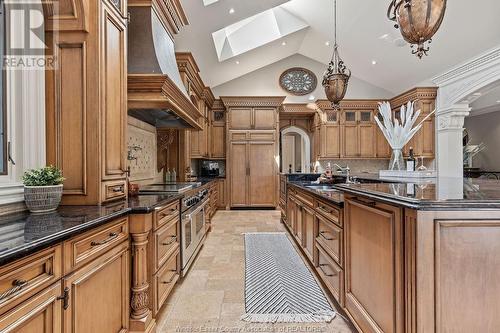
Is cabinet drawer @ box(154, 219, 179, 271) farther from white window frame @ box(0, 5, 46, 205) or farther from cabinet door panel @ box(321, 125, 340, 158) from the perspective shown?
cabinet door panel @ box(321, 125, 340, 158)

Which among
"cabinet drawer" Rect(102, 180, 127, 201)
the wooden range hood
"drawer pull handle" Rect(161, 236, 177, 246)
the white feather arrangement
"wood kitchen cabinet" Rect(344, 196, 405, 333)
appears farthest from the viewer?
the white feather arrangement

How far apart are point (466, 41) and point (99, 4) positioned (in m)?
5.80

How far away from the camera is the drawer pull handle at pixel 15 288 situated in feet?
2.75

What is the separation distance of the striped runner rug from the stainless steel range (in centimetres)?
65

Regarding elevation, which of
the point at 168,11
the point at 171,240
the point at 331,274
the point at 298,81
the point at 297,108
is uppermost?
the point at 298,81

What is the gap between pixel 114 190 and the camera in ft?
6.71

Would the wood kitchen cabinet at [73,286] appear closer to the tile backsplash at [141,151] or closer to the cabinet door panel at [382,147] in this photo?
the tile backsplash at [141,151]

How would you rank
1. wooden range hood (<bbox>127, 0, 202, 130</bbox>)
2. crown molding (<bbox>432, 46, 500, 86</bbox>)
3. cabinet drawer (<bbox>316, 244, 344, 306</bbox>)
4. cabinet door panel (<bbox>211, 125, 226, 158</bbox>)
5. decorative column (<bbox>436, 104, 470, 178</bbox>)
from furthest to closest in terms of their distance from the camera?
cabinet door panel (<bbox>211, 125, 226, 158</bbox>) < decorative column (<bbox>436, 104, 470, 178</bbox>) < crown molding (<bbox>432, 46, 500, 86</bbox>) < wooden range hood (<bbox>127, 0, 202, 130</bbox>) < cabinet drawer (<bbox>316, 244, 344, 306</bbox>)

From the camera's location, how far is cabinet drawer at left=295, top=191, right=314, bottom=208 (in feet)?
9.93

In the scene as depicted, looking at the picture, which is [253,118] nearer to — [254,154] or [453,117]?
[254,154]

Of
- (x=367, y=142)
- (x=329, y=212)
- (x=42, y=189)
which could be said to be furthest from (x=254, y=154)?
(x=42, y=189)

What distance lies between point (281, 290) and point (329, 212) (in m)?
0.89

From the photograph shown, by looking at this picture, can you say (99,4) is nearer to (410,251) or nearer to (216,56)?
(410,251)

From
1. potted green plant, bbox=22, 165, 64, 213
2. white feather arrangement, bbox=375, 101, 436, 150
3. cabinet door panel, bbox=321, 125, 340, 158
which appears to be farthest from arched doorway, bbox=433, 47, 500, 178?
potted green plant, bbox=22, 165, 64, 213
